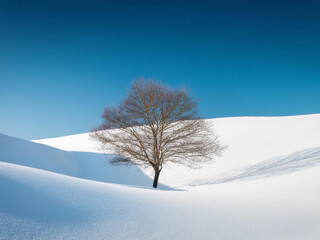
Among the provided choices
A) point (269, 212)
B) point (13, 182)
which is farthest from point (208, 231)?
point (13, 182)

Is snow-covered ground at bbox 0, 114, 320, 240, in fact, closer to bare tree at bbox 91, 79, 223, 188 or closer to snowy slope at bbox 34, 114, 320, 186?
bare tree at bbox 91, 79, 223, 188

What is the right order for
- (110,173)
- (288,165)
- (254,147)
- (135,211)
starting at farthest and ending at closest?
1. (110,173)
2. (254,147)
3. (288,165)
4. (135,211)

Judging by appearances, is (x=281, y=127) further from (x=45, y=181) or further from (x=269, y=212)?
(x=45, y=181)

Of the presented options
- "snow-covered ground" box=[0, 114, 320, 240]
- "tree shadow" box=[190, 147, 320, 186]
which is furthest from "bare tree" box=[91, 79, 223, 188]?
"snow-covered ground" box=[0, 114, 320, 240]

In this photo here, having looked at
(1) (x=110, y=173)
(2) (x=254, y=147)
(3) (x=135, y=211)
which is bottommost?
(3) (x=135, y=211)

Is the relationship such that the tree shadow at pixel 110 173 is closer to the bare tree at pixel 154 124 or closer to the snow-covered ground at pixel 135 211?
the bare tree at pixel 154 124

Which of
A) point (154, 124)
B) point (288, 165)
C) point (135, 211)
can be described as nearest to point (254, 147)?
point (288, 165)

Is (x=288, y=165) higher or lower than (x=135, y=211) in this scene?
higher

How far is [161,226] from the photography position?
249cm

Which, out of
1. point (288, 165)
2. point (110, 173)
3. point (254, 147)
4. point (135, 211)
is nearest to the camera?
point (135, 211)

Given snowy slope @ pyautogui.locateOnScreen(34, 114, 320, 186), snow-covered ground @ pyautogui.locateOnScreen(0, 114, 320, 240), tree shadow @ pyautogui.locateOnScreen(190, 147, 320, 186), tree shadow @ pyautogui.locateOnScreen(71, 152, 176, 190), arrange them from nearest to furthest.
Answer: snow-covered ground @ pyautogui.locateOnScreen(0, 114, 320, 240) → tree shadow @ pyautogui.locateOnScreen(190, 147, 320, 186) → snowy slope @ pyautogui.locateOnScreen(34, 114, 320, 186) → tree shadow @ pyautogui.locateOnScreen(71, 152, 176, 190)

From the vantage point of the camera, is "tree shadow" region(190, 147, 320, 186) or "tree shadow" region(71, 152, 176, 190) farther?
"tree shadow" region(71, 152, 176, 190)

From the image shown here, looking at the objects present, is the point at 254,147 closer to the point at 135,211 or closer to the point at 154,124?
the point at 154,124

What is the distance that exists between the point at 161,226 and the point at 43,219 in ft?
4.41
